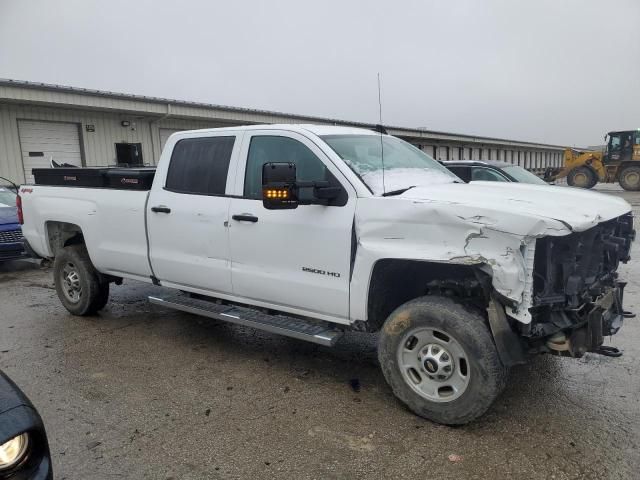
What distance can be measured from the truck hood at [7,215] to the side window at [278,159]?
22.4 ft

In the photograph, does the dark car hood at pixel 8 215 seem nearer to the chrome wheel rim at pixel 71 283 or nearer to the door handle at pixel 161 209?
the chrome wheel rim at pixel 71 283

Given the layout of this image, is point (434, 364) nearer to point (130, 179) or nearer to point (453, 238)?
point (453, 238)

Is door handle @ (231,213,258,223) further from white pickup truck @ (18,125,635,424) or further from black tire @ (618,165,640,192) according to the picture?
black tire @ (618,165,640,192)

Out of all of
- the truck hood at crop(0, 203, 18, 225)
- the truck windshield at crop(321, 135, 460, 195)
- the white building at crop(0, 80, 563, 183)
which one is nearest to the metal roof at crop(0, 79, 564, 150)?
the white building at crop(0, 80, 563, 183)

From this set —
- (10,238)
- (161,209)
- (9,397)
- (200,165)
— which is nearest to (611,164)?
(10,238)

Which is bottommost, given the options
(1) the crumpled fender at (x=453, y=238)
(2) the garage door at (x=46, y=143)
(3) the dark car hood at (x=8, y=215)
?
(3) the dark car hood at (x=8, y=215)

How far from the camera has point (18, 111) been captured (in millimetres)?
13430

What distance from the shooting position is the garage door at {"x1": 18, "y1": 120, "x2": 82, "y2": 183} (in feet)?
45.1

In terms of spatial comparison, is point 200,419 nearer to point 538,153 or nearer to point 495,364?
point 495,364

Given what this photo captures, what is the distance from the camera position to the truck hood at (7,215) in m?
9.07


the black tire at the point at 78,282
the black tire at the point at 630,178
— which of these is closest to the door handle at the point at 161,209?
the black tire at the point at 78,282

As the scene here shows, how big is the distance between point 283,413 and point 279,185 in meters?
1.60

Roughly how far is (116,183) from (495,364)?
4.11 m

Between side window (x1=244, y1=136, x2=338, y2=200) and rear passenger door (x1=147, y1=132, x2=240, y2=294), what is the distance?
204mm
